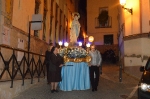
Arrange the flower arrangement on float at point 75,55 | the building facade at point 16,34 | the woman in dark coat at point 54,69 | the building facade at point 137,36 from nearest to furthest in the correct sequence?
the building facade at point 16,34 < the woman in dark coat at point 54,69 < the flower arrangement on float at point 75,55 < the building facade at point 137,36

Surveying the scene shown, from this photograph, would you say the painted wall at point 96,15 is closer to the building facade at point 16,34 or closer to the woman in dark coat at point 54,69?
the building facade at point 16,34

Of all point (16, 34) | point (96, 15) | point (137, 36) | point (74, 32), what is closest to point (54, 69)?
point (74, 32)

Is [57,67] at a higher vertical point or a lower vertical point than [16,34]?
lower

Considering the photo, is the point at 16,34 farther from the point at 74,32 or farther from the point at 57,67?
the point at 57,67

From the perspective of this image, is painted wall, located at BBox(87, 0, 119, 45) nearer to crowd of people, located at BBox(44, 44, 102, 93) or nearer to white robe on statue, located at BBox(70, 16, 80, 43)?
white robe on statue, located at BBox(70, 16, 80, 43)

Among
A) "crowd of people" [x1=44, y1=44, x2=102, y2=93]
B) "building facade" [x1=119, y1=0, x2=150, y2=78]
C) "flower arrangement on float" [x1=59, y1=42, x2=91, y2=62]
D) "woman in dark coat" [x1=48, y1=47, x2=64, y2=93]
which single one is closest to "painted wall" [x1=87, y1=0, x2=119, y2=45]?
"building facade" [x1=119, y1=0, x2=150, y2=78]

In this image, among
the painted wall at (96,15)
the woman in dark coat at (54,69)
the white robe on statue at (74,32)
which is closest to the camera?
the woman in dark coat at (54,69)

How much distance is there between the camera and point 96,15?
30094mm

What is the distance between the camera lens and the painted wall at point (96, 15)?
29250 mm

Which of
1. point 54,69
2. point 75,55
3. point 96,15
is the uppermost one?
point 96,15

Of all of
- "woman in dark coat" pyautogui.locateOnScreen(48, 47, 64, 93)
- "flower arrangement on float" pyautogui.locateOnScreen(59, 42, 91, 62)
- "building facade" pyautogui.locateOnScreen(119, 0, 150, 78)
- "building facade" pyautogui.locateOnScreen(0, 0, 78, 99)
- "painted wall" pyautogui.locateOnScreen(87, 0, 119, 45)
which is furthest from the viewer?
"painted wall" pyautogui.locateOnScreen(87, 0, 119, 45)

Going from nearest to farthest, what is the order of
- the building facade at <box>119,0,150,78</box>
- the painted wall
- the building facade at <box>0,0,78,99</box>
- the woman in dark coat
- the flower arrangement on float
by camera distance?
1. the building facade at <box>0,0,78,99</box>
2. the woman in dark coat
3. the flower arrangement on float
4. the building facade at <box>119,0,150,78</box>
5. the painted wall

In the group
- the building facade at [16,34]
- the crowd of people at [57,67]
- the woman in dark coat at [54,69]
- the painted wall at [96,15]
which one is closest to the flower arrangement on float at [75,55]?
the crowd of people at [57,67]

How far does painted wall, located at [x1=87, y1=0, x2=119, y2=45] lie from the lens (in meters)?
29.2
